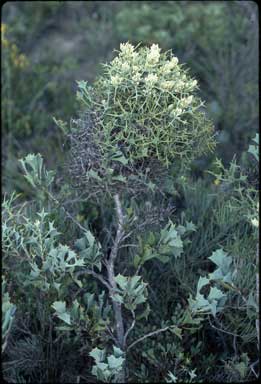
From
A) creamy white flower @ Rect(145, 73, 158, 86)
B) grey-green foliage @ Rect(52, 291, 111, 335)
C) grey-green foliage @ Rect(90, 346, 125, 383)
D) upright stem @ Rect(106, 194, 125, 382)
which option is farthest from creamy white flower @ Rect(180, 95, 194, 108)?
grey-green foliage @ Rect(90, 346, 125, 383)

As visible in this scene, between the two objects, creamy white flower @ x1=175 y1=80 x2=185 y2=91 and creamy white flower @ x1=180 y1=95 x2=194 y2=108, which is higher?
creamy white flower @ x1=175 y1=80 x2=185 y2=91

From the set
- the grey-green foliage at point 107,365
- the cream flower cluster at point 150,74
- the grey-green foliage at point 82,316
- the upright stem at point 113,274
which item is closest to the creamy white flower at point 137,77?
the cream flower cluster at point 150,74

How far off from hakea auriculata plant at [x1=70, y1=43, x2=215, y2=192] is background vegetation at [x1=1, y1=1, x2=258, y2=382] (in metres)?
0.14

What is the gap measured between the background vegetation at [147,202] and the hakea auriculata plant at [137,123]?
142mm

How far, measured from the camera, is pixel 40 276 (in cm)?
247

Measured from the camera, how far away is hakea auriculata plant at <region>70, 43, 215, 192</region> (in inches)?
93.1

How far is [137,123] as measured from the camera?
7.87 ft

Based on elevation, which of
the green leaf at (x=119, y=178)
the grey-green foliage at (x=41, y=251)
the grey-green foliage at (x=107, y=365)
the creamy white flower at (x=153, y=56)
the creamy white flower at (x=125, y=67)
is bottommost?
the grey-green foliage at (x=107, y=365)

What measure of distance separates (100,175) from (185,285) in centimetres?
60

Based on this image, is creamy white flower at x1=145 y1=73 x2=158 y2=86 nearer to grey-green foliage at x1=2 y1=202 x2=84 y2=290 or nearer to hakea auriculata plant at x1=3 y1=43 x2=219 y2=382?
hakea auriculata plant at x1=3 y1=43 x2=219 y2=382

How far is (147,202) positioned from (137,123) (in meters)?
0.57

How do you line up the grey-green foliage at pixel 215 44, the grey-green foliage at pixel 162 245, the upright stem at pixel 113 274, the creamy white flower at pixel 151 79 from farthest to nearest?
Result: the grey-green foliage at pixel 215 44 → the upright stem at pixel 113 274 → the grey-green foliage at pixel 162 245 → the creamy white flower at pixel 151 79

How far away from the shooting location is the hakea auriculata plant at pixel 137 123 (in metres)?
2.37

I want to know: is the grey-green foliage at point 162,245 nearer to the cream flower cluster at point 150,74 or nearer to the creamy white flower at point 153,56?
the cream flower cluster at point 150,74
